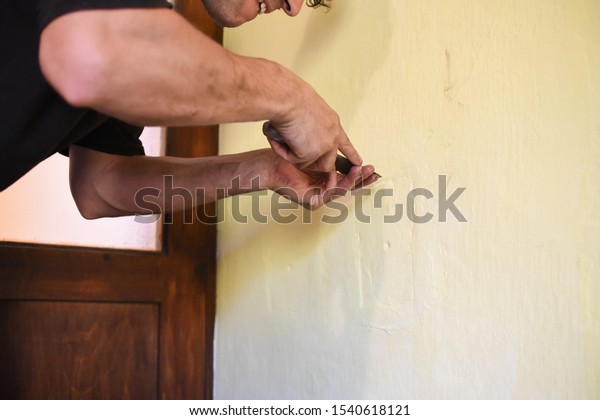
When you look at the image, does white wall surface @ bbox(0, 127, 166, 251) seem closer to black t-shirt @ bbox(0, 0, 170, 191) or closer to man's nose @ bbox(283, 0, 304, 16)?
black t-shirt @ bbox(0, 0, 170, 191)

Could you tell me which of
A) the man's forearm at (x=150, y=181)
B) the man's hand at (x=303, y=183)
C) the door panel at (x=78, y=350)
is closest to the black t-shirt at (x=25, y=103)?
the man's forearm at (x=150, y=181)

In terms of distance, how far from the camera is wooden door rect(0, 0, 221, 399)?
3.39 ft

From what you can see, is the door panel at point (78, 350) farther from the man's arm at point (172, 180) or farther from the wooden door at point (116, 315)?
the man's arm at point (172, 180)

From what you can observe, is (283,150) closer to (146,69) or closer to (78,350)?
(146,69)

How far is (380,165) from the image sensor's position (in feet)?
3.04

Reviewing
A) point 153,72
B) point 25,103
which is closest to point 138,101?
point 153,72

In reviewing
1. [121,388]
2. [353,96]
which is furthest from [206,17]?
[121,388]

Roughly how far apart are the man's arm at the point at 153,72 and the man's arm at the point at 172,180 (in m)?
0.27

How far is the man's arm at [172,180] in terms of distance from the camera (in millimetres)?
898

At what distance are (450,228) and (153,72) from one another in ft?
1.59

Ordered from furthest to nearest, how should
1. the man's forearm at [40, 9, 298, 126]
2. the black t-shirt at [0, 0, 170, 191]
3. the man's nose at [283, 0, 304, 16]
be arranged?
the man's nose at [283, 0, 304, 16]
the black t-shirt at [0, 0, 170, 191]
the man's forearm at [40, 9, 298, 126]

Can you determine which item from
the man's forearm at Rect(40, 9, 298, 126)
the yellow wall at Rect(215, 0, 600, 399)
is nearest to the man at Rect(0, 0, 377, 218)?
the man's forearm at Rect(40, 9, 298, 126)

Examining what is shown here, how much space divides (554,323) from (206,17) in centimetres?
99

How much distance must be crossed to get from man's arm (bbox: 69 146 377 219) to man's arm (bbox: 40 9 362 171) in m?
0.27
